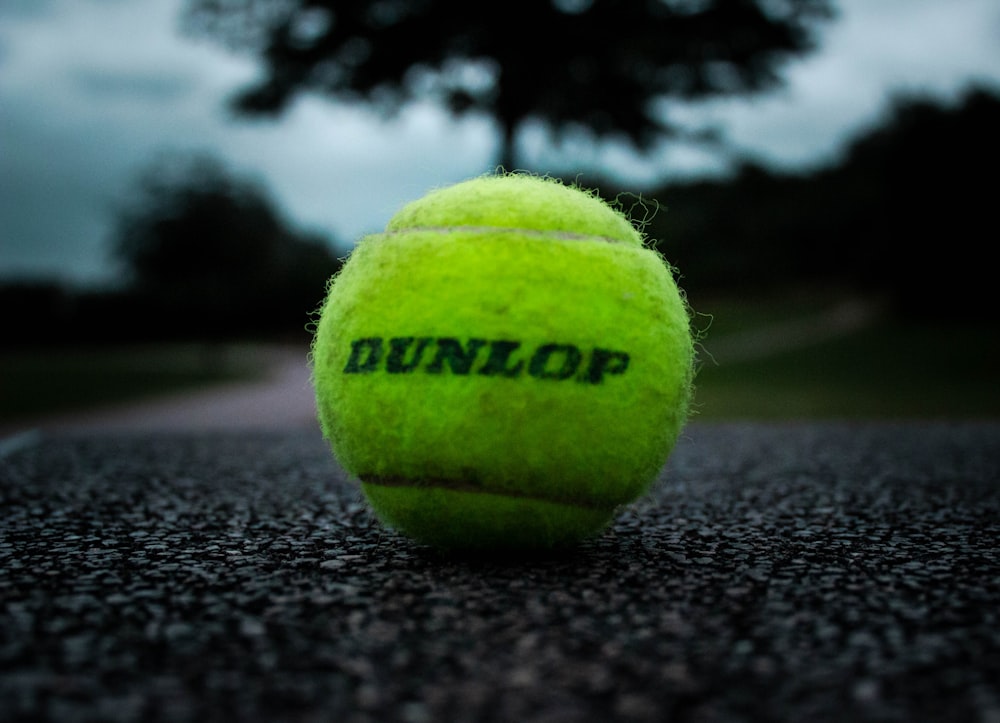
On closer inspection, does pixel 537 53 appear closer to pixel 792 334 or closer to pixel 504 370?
pixel 504 370

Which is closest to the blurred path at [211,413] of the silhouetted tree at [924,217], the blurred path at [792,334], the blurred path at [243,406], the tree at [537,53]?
the blurred path at [243,406]

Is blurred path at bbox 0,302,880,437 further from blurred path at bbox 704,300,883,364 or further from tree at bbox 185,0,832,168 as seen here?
tree at bbox 185,0,832,168

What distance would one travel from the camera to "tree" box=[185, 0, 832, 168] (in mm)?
12750

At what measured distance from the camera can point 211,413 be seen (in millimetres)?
10961

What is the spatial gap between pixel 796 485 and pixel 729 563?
1768 mm

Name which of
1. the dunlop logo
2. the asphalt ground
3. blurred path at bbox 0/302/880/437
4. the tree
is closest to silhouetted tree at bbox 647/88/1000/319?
blurred path at bbox 0/302/880/437

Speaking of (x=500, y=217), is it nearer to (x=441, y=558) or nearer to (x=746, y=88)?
(x=441, y=558)

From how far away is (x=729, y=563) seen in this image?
260 cm

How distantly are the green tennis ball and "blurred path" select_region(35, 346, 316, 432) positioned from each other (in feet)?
17.1

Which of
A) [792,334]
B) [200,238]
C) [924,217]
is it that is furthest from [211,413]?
[924,217]

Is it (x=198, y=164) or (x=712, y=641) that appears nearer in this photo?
(x=712, y=641)

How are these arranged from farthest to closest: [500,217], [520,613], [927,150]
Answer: [927,150] → [500,217] → [520,613]

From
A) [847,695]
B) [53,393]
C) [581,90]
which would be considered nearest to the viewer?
[847,695]

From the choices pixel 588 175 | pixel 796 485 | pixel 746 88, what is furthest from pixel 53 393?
pixel 796 485
